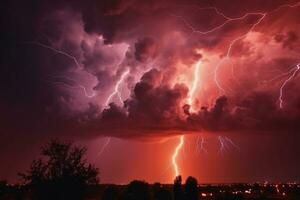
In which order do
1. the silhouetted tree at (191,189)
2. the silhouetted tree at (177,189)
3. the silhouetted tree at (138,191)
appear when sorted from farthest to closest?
the silhouetted tree at (138,191) < the silhouetted tree at (177,189) < the silhouetted tree at (191,189)

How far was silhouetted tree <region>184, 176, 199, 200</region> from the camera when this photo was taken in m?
52.3

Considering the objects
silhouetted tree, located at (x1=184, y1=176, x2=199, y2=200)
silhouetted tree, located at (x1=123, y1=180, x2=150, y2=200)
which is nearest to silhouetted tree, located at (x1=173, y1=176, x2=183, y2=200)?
silhouetted tree, located at (x1=184, y1=176, x2=199, y2=200)

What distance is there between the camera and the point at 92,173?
1051 inches

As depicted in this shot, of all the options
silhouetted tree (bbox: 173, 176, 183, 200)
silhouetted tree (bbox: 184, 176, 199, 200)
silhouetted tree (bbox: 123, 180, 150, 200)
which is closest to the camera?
silhouetted tree (bbox: 184, 176, 199, 200)

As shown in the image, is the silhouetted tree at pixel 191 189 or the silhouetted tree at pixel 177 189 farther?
the silhouetted tree at pixel 177 189

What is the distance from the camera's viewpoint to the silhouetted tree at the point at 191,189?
52.3 meters

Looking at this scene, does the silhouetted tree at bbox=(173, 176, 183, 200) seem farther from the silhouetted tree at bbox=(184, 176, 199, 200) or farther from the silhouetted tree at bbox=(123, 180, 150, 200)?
the silhouetted tree at bbox=(123, 180, 150, 200)

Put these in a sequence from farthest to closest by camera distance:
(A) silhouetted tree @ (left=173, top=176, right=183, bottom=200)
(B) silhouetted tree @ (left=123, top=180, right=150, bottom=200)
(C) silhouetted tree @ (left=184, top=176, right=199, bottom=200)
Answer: (B) silhouetted tree @ (left=123, top=180, right=150, bottom=200)
(A) silhouetted tree @ (left=173, top=176, right=183, bottom=200)
(C) silhouetted tree @ (left=184, top=176, right=199, bottom=200)

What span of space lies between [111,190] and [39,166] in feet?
153

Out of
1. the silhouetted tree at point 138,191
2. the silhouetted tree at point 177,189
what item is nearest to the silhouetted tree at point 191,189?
the silhouetted tree at point 177,189

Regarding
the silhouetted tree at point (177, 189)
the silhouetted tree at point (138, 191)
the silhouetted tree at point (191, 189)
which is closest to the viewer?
the silhouetted tree at point (191, 189)

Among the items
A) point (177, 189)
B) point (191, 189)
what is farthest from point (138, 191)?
point (191, 189)

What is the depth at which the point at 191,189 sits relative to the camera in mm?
52875

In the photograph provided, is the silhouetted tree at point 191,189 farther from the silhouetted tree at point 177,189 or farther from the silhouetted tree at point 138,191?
the silhouetted tree at point 138,191
